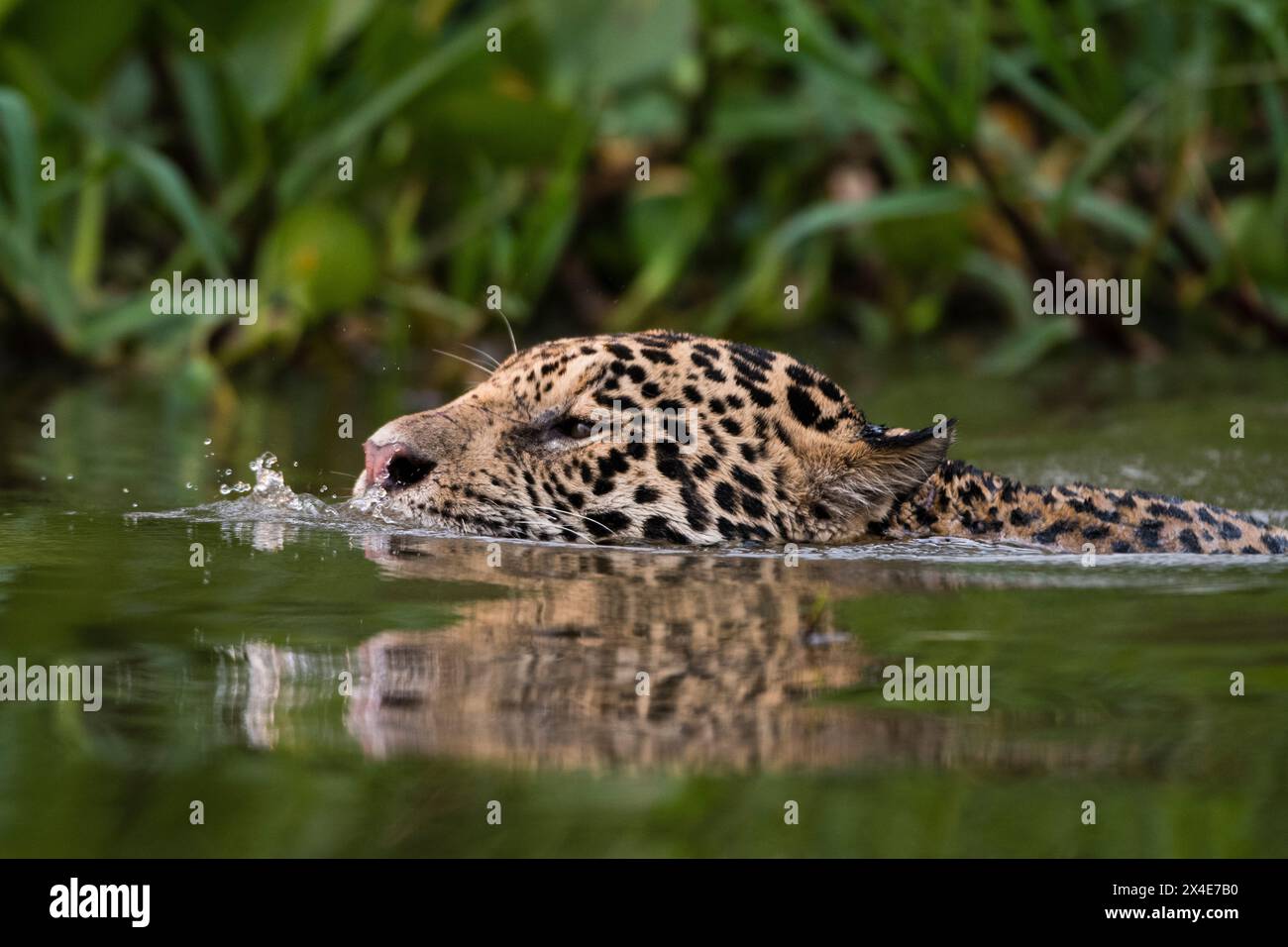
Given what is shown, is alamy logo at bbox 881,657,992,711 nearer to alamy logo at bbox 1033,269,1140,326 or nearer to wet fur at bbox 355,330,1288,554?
wet fur at bbox 355,330,1288,554

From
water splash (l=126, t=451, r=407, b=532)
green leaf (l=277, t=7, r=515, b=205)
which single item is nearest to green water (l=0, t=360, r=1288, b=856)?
water splash (l=126, t=451, r=407, b=532)

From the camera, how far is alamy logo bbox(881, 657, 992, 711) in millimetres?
4504

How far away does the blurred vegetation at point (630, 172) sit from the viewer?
11859 millimetres

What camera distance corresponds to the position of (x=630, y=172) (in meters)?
15.0

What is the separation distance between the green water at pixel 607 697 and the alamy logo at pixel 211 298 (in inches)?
170

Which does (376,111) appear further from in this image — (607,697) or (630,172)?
(607,697)

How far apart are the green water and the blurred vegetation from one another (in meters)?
4.79

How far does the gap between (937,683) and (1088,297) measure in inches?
360

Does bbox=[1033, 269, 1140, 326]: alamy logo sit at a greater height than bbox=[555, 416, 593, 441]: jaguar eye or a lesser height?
greater

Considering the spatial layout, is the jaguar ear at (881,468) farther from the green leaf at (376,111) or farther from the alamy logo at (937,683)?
the green leaf at (376,111)
